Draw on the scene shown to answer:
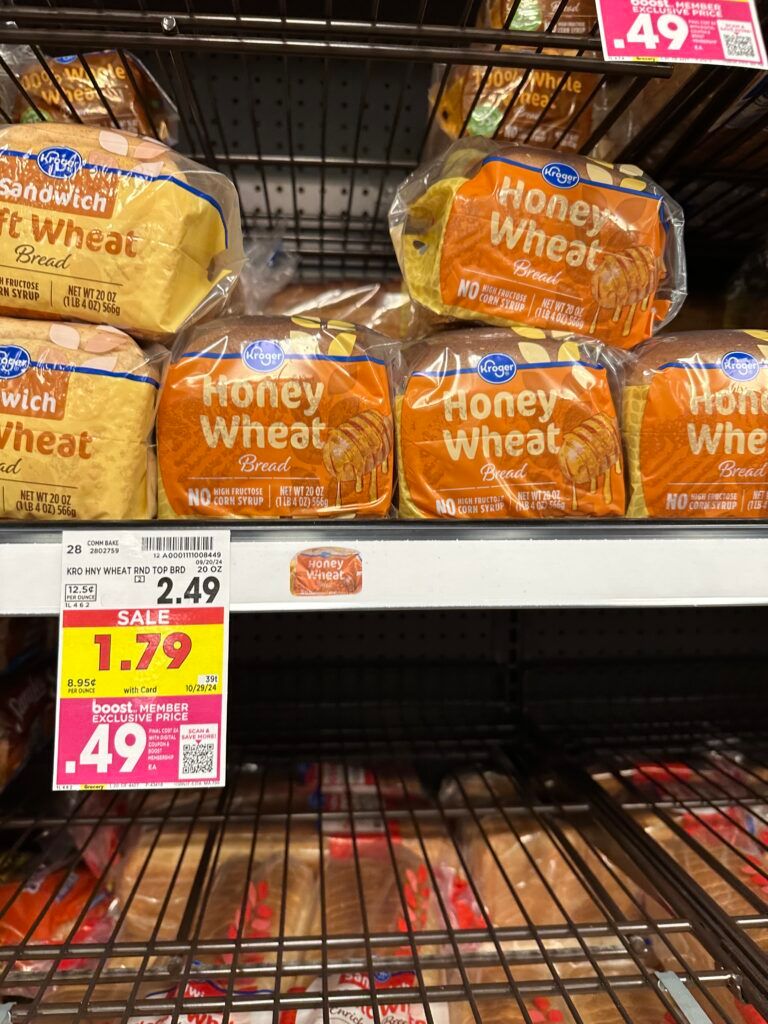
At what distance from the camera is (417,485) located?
73 centimetres

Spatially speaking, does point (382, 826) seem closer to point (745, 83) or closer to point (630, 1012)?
point (630, 1012)

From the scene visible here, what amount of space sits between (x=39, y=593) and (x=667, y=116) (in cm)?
95

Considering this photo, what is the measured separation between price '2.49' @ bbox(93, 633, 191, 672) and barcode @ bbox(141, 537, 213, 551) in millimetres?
80

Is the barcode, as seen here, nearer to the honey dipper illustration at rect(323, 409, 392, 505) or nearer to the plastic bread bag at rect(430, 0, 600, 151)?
the honey dipper illustration at rect(323, 409, 392, 505)

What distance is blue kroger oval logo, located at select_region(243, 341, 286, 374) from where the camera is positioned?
2.28 feet

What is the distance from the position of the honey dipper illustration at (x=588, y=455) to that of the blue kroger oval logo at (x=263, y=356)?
1.04 ft

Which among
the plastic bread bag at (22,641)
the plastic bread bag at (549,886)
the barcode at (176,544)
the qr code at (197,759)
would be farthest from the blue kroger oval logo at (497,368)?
the plastic bread bag at (22,641)

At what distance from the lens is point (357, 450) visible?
708 millimetres

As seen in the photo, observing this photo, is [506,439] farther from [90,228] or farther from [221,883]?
[221,883]

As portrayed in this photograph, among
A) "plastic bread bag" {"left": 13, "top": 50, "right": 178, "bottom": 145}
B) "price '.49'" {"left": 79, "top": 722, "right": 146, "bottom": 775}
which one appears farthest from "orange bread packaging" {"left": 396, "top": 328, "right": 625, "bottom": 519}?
"plastic bread bag" {"left": 13, "top": 50, "right": 178, "bottom": 145}

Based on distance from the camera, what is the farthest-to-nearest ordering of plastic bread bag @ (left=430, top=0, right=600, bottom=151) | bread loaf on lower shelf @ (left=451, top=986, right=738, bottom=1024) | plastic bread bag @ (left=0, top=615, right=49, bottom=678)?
plastic bread bag @ (left=0, top=615, right=49, bottom=678) < plastic bread bag @ (left=430, top=0, right=600, bottom=151) < bread loaf on lower shelf @ (left=451, top=986, right=738, bottom=1024)

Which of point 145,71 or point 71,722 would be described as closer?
point 71,722

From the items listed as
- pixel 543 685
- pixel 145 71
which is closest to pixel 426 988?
pixel 543 685

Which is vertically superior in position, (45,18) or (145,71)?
(145,71)
